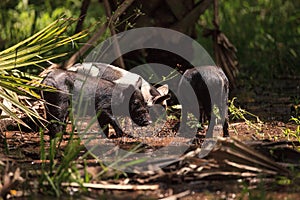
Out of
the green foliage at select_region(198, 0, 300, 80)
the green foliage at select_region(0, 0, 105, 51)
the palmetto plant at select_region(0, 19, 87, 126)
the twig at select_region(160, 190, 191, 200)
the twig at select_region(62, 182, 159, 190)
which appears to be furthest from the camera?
the green foliage at select_region(0, 0, 105, 51)

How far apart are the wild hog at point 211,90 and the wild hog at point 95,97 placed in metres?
0.39

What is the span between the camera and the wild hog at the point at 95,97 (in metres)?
5.39

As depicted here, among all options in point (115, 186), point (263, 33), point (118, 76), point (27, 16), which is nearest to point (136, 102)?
point (118, 76)

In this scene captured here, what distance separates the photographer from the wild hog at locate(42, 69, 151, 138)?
539 centimetres

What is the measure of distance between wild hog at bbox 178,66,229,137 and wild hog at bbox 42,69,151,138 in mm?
392

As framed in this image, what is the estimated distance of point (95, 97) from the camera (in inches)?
213

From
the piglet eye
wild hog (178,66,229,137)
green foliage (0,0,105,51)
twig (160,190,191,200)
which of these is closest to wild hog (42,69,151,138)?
the piglet eye

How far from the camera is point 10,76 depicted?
536 centimetres

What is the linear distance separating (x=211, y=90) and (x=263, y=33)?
3.99m

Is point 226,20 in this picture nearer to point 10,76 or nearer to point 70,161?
point 10,76

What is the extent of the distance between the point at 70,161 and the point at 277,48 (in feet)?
15.6

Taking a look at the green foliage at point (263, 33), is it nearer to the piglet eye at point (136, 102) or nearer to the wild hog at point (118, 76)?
the wild hog at point (118, 76)

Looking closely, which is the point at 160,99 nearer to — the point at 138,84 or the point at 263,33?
the point at 138,84

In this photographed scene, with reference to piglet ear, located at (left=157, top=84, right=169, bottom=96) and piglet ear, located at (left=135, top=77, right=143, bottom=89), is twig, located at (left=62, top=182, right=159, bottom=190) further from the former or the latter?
piglet ear, located at (left=157, top=84, right=169, bottom=96)
